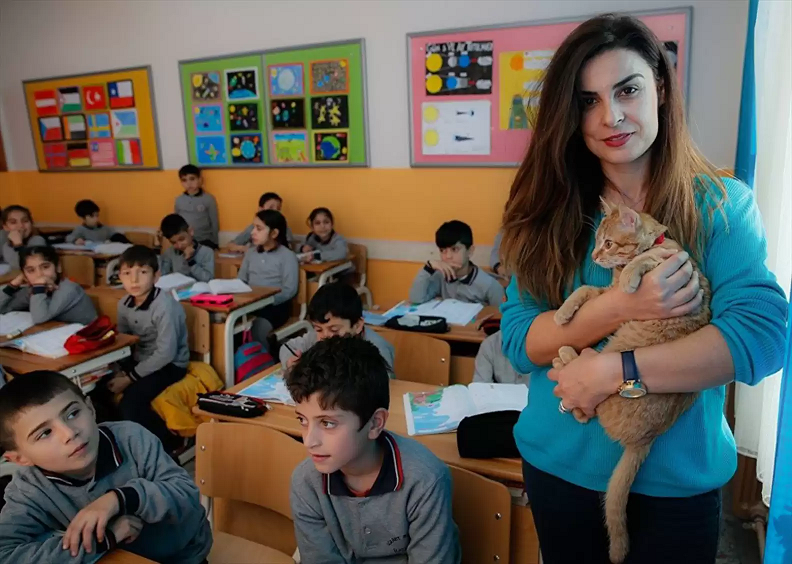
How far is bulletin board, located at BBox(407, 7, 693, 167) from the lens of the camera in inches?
163

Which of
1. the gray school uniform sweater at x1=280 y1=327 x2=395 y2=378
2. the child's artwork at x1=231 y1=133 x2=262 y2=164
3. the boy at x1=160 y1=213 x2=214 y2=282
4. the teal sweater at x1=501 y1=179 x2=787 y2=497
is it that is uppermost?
the child's artwork at x1=231 y1=133 x2=262 y2=164

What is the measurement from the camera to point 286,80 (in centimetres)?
497

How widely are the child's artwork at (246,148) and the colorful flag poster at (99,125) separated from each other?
5.46ft

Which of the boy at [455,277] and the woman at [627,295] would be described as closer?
the woman at [627,295]

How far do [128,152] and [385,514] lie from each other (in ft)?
18.8

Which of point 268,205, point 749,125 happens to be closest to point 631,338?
point 749,125

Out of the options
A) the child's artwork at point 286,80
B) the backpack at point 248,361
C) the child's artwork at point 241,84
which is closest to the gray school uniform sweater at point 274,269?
the backpack at point 248,361

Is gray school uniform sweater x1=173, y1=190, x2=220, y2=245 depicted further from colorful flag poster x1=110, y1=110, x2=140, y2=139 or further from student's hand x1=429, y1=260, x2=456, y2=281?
student's hand x1=429, y1=260, x2=456, y2=281

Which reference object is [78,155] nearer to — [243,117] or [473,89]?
[243,117]

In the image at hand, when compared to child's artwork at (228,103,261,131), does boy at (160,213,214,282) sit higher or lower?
lower

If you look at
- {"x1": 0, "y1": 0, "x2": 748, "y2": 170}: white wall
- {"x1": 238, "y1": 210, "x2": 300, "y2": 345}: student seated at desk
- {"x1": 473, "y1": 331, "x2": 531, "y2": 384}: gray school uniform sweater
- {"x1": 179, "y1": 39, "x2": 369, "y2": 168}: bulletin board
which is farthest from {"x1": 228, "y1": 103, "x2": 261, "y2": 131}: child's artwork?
{"x1": 473, "y1": 331, "x2": 531, "y2": 384}: gray school uniform sweater

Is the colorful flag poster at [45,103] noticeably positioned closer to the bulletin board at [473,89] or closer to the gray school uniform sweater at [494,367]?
the bulletin board at [473,89]

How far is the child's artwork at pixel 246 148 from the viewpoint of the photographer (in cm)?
526

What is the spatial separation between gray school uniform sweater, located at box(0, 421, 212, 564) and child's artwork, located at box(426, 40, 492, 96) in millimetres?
3627
